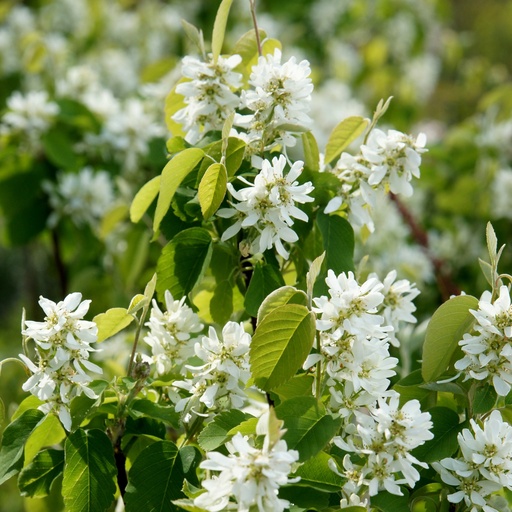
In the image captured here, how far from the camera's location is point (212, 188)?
0.91 meters

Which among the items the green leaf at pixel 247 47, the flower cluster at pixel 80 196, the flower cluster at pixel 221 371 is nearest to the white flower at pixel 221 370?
the flower cluster at pixel 221 371

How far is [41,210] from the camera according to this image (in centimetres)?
224

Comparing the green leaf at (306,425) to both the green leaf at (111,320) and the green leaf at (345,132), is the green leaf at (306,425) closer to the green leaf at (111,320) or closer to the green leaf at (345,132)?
the green leaf at (111,320)

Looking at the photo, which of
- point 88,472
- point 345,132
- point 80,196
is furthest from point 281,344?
point 80,196

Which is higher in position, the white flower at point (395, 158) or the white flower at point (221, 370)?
the white flower at point (395, 158)

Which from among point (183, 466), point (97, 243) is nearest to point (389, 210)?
point (97, 243)

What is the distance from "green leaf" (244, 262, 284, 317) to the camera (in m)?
0.98

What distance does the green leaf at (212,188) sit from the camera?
2.95 feet

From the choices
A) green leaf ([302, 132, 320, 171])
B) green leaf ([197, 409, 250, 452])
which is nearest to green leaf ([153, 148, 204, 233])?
green leaf ([302, 132, 320, 171])

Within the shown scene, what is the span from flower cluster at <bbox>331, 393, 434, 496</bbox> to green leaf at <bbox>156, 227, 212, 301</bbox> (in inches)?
11.4

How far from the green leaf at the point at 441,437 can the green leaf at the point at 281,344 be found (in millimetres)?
192

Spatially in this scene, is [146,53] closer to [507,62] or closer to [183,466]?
[183,466]

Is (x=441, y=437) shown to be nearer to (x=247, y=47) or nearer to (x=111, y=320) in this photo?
(x=111, y=320)

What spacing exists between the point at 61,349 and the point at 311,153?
427mm
